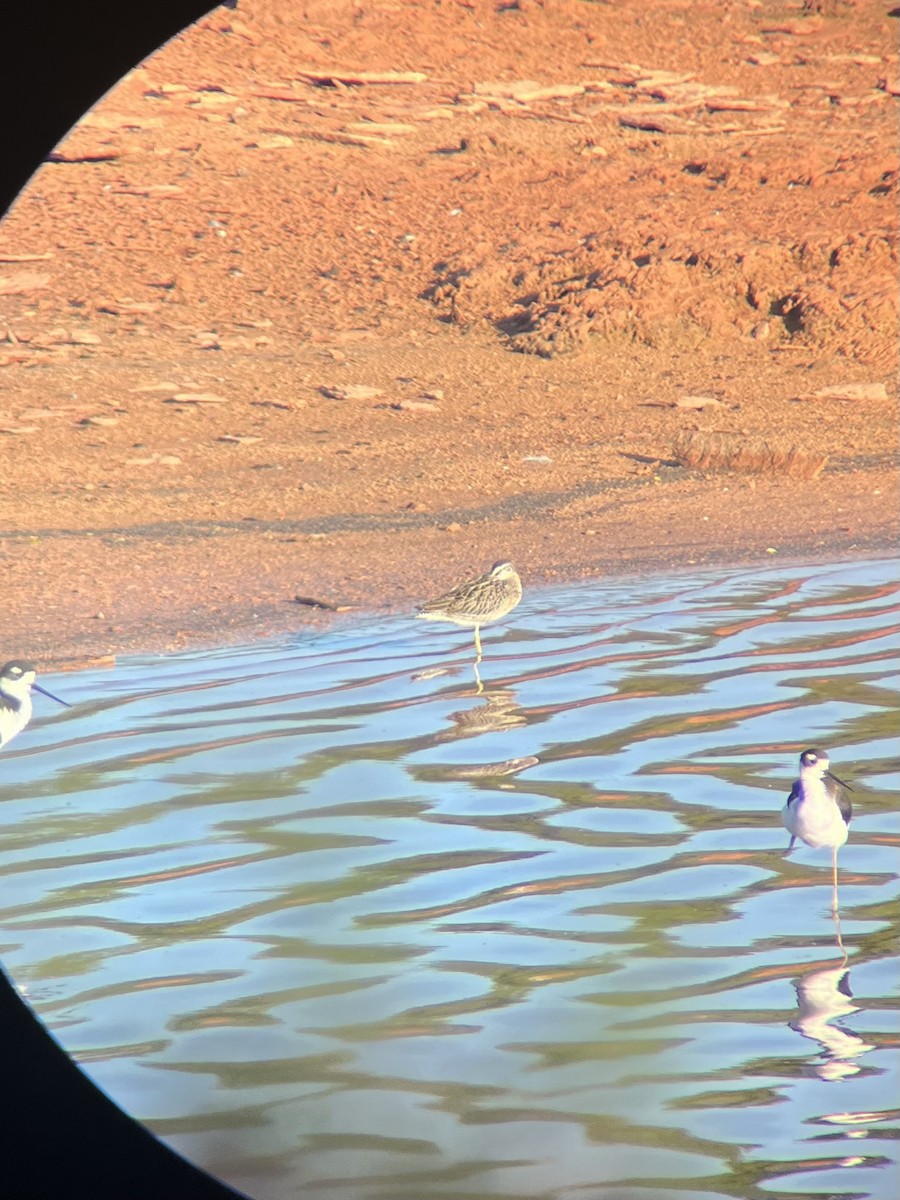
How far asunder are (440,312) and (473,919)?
46.3ft

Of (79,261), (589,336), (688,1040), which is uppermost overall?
(79,261)

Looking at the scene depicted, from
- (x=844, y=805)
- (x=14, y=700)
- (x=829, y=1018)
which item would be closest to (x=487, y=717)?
(x=14, y=700)

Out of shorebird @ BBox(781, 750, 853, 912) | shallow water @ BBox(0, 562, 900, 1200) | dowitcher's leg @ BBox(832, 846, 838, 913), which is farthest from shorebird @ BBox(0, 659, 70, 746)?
dowitcher's leg @ BBox(832, 846, 838, 913)

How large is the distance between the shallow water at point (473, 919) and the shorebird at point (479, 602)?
322mm

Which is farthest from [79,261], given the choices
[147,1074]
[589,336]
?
[147,1074]

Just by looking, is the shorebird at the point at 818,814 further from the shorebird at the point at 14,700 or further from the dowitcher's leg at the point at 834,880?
the shorebird at the point at 14,700

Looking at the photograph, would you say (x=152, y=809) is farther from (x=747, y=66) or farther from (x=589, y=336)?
(x=747, y=66)

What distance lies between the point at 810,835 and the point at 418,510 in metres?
7.43

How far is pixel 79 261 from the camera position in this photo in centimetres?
1897

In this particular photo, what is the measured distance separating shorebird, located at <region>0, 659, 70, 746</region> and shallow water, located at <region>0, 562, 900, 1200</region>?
235 mm

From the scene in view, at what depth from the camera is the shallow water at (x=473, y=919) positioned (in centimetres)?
366

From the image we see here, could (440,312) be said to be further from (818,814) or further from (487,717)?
(818,814)

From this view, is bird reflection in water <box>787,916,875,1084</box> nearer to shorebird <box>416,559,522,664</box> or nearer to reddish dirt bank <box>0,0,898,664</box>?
shorebird <box>416,559,522,664</box>

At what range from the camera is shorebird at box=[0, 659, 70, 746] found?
19.6ft
